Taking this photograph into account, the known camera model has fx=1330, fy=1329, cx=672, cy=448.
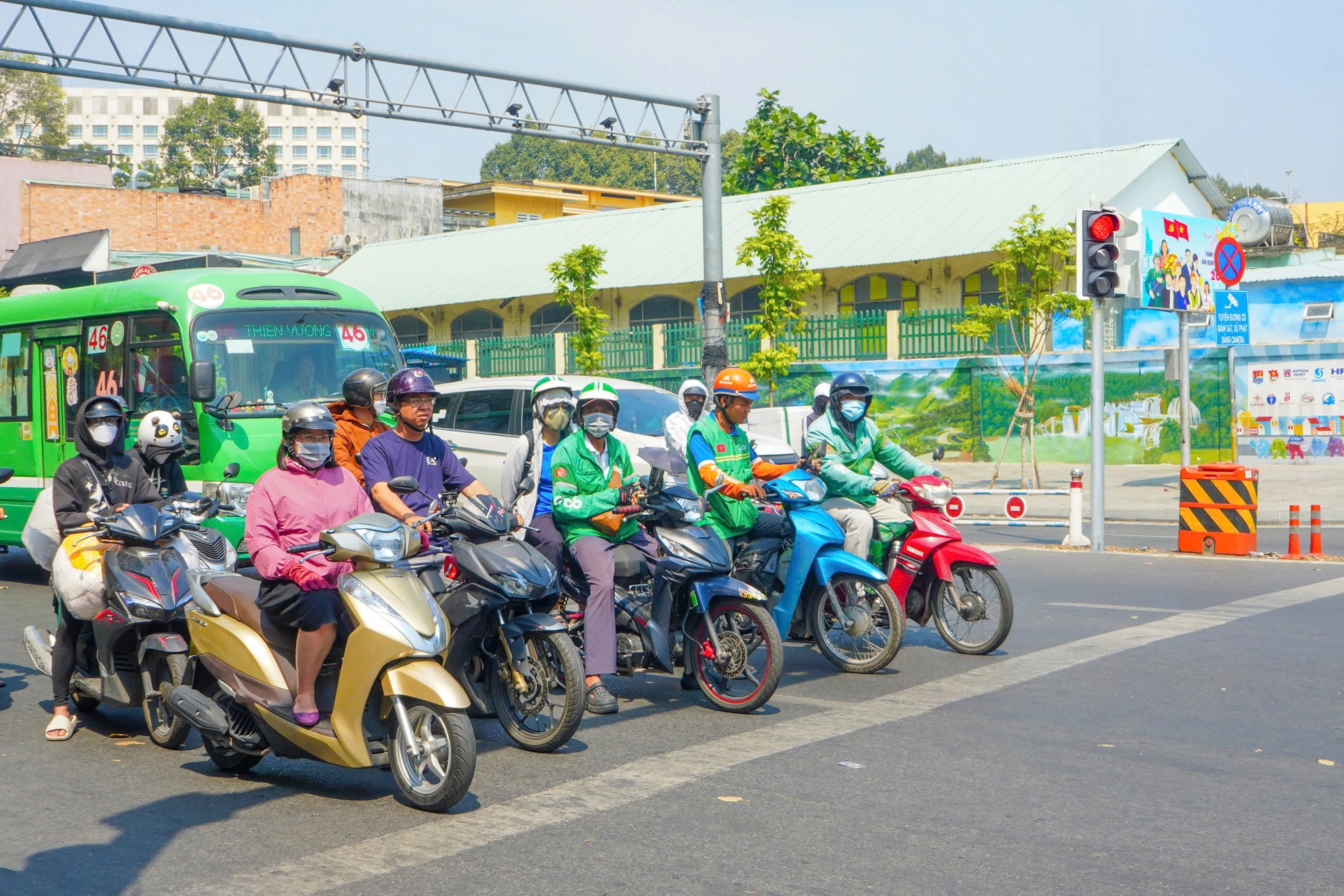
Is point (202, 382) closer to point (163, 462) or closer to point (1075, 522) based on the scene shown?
point (163, 462)

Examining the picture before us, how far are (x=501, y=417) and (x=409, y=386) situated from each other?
7677 millimetres

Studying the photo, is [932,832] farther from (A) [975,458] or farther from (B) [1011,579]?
(A) [975,458]

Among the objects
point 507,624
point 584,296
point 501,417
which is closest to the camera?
point 507,624

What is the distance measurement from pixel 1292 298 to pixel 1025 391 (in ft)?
24.5

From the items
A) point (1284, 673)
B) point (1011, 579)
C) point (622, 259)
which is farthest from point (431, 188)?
point (1284, 673)

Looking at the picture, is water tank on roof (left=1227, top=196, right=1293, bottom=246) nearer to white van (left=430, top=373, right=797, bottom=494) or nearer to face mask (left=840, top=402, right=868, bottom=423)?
white van (left=430, top=373, right=797, bottom=494)

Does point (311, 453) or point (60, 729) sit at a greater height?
point (311, 453)

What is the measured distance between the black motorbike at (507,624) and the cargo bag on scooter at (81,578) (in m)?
1.77

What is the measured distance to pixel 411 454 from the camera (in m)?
7.01

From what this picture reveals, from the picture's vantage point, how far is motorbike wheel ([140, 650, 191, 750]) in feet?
21.2

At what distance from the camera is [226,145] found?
10069 centimetres

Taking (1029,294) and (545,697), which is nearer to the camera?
(545,697)

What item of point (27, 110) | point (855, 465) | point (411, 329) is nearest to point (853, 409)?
point (855, 465)

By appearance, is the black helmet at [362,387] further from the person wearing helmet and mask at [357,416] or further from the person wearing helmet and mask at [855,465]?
the person wearing helmet and mask at [855,465]
